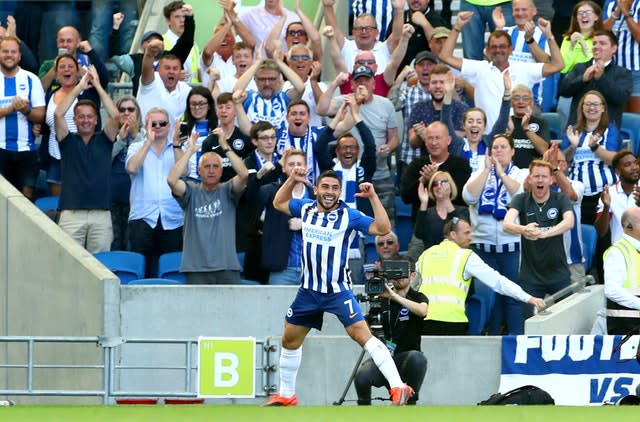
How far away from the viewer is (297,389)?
48.3 ft

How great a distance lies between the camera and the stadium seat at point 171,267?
16.3m

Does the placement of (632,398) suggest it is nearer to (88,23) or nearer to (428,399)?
(428,399)

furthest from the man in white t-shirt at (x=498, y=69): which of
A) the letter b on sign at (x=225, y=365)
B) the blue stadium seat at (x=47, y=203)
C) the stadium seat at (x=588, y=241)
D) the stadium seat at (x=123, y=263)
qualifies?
the letter b on sign at (x=225, y=365)

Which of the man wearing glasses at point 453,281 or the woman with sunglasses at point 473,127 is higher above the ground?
the woman with sunglasses at point 473,127

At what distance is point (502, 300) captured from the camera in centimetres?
1570

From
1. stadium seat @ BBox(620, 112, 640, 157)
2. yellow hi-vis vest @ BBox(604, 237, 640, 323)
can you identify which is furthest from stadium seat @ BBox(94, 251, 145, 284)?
stadium seat @ BBox(620, 112, 640, 157)

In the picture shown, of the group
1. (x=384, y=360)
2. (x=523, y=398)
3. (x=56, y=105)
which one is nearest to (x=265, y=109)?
(x=56, y=105)

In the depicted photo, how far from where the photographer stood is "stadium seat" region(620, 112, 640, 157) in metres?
17.8

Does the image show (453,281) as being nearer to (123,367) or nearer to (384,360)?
(384,360)

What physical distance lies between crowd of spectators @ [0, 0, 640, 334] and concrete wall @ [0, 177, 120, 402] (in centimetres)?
41

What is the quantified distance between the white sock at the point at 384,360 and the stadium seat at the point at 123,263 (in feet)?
11.7

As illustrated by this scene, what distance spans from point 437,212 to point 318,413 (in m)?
5.92

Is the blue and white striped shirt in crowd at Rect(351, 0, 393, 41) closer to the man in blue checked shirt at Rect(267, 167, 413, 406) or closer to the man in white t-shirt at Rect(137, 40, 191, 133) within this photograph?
the man in white t-shirt at Rect(137, 40, 191, 133)

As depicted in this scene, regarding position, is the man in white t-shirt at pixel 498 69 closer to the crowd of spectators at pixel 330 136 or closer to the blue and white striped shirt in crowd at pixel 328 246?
the crowd of spectators at pixel 330 136
